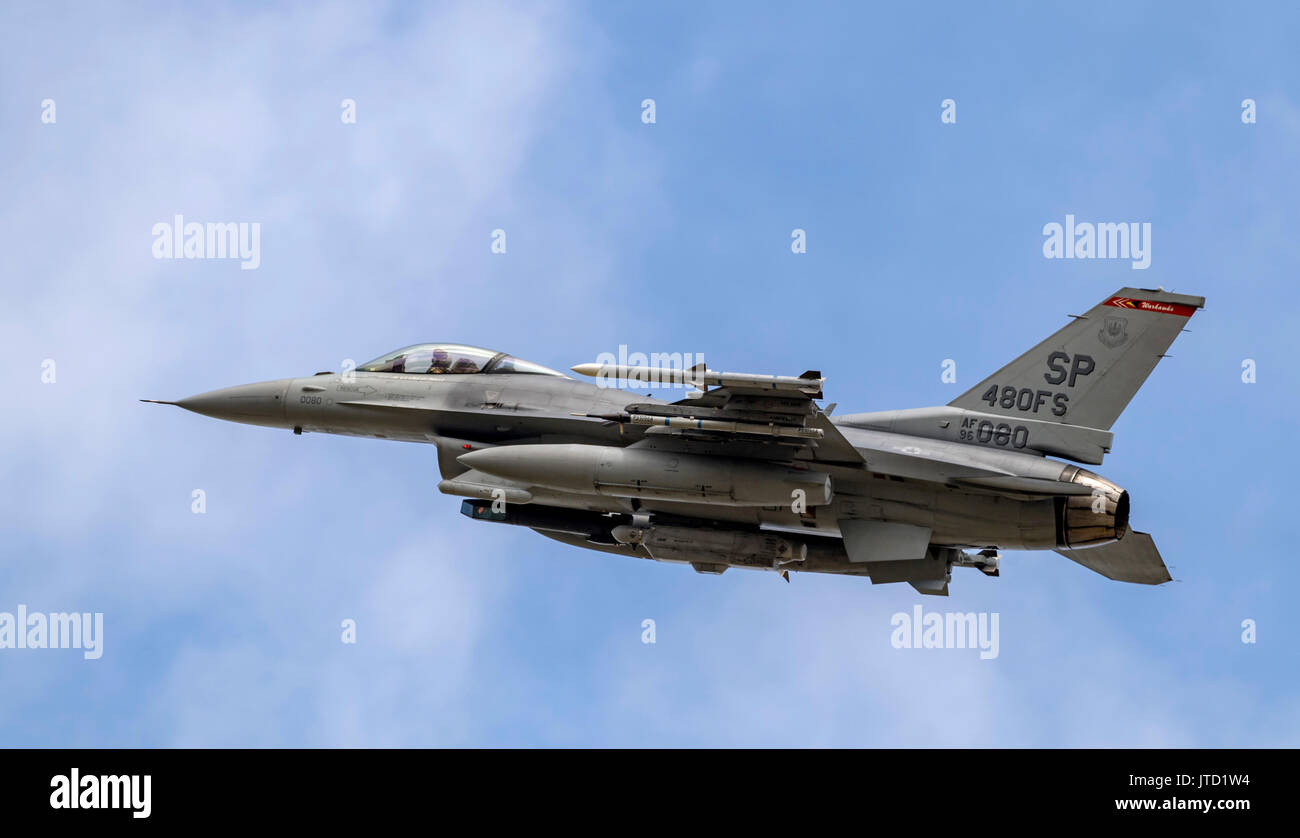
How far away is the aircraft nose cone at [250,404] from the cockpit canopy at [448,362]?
1.27 m

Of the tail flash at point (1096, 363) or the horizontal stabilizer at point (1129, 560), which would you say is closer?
the tail flash at point (1096, 363)

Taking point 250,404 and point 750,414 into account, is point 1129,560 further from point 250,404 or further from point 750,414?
point 250,404

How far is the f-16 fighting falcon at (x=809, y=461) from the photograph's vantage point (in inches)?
879

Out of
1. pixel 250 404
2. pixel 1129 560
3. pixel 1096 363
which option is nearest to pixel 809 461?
pixel 1096 363

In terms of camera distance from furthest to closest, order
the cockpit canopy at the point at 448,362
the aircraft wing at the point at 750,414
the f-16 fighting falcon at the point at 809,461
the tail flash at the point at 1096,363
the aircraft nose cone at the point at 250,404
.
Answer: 1. the aircraft nose cone at the point at 250,404
2. the cockpit canopy at the point at 448,362
3. the tail flash at the point at 1096,363
4. the f-16 fighting falcon at the point at 809,461
5. the aircraft wing at the point at 750,414

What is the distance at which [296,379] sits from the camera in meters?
25.6

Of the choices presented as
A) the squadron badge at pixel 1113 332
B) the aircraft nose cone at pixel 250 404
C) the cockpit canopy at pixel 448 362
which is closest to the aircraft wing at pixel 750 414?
the cockpit canopy at pixel 448 362

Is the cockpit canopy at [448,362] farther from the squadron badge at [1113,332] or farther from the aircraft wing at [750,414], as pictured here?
the squadron badge at [1113,332]

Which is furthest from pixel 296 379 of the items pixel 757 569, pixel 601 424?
pixel 757 569

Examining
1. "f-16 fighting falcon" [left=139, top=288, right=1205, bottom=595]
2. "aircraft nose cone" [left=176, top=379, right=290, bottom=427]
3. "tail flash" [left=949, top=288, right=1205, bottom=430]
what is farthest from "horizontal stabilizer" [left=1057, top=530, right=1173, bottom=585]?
"aircraft nose cone" [left=176, top=379, right=290, bottom=427]

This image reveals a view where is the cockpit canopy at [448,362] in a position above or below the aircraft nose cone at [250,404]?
above

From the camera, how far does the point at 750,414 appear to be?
22.0 metres

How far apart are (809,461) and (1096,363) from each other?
404 centimetres
